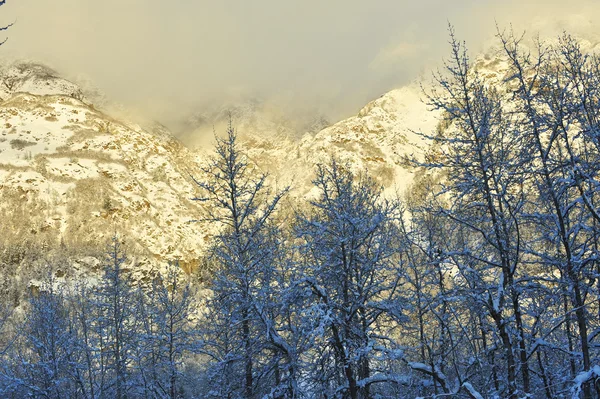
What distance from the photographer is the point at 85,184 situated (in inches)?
4296

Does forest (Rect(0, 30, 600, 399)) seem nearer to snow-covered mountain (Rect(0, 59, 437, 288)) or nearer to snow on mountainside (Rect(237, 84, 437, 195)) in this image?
snow-covered mountain (Rect(0, 59, 437, 288))

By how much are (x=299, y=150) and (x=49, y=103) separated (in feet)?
289

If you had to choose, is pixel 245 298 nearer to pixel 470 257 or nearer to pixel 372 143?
pixel 470 257

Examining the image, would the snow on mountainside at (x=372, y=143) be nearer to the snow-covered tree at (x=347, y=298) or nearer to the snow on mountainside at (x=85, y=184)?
the snow on mountainside at (x=85, y=184)

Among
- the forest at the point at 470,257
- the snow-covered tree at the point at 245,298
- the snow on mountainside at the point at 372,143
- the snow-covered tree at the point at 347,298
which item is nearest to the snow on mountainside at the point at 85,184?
the snow on mountainside at the point at 372,143

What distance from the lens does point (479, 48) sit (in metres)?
161

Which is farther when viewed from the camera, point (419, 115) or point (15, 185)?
point (419, 115)

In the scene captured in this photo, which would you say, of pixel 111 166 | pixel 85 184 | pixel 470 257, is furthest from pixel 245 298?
pixel 111 166

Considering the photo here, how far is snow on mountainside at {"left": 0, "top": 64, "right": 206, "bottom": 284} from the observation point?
97.9 metres

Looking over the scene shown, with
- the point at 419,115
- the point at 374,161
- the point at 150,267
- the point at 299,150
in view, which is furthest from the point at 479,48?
the point at 150,267

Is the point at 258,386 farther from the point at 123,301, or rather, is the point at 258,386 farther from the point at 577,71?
the point at 123,301

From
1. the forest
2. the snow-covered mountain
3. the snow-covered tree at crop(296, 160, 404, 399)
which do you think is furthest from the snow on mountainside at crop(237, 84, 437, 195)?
the forest

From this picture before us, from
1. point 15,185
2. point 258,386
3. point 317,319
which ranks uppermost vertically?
point 15,185

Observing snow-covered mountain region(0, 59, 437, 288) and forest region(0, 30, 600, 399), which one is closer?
forest region(0, 30, 600, 399)
